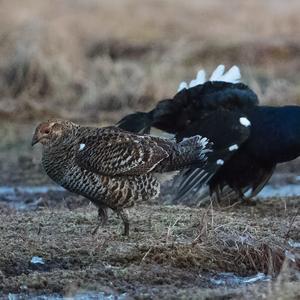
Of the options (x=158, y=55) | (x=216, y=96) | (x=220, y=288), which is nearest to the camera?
(x=220, y=288)

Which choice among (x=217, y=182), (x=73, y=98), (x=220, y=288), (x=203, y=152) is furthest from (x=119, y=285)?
(x=73, y=98)

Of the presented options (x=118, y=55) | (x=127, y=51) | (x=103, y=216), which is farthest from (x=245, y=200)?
(x=127, y=51)

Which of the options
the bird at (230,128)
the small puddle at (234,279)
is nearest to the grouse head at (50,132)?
the small puddle at (234,279)

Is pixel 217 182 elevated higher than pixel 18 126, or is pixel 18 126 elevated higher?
pixel 217 182

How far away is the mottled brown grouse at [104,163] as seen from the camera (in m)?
7.75

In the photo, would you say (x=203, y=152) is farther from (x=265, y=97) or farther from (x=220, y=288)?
(x=265, y=97)

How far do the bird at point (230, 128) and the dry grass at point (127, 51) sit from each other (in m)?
5.16

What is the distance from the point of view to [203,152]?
29.2 feet

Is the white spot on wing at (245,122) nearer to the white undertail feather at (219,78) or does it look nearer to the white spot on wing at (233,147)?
the white spot on wing at (233,147)

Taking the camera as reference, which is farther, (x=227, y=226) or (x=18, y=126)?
(x=18, y=126)

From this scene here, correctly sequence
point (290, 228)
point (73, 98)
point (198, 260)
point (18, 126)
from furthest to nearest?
point (73, 98) → point (18, 126) → point (290, 228) → point (198, 260)

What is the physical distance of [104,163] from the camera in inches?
308

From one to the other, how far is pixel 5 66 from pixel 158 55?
3418 mm

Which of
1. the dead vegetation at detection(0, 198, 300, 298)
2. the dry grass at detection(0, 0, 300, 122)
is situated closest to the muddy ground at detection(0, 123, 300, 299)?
the dead vegetation at detection(0, 198, 300, 298)
